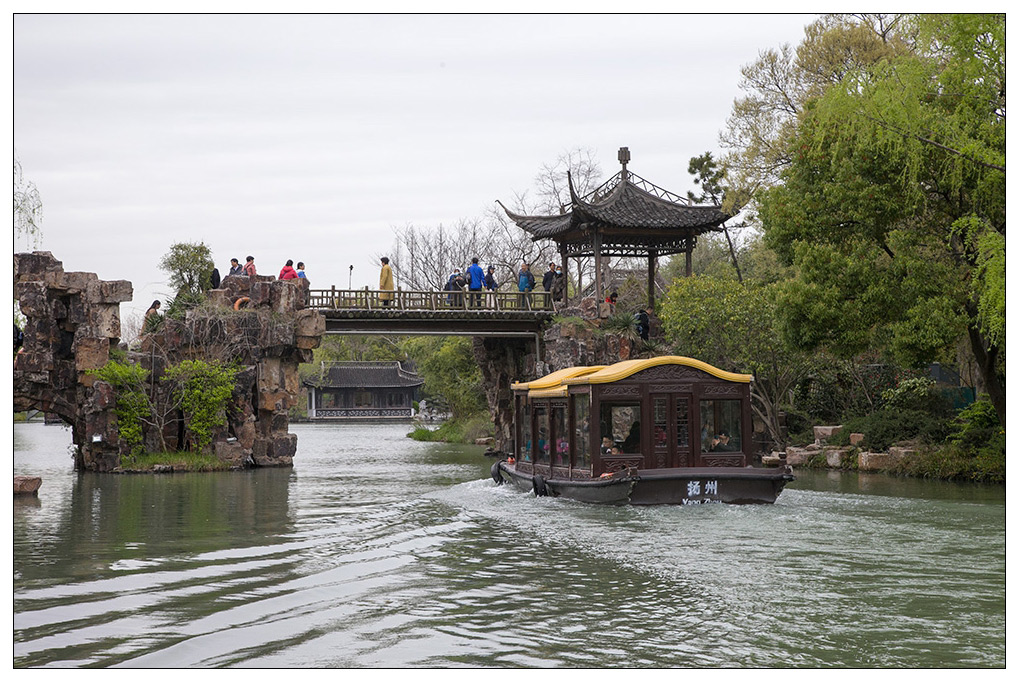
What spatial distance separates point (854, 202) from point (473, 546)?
9.84 m

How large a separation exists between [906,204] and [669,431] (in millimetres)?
6382

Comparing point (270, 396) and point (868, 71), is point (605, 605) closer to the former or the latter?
point (868, 71)

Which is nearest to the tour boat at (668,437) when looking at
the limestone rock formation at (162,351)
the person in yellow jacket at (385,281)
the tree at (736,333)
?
the tree at (736,333)

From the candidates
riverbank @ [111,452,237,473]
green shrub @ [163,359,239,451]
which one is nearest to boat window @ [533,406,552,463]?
green shrub @ [163,359,239,451]

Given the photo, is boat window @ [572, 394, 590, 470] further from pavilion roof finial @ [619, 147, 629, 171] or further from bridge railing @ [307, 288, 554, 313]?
pavilion roof finial @ [619, 147, 629, 171]

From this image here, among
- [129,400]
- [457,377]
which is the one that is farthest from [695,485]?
[457,377]

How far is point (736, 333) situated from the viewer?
82.5 feet

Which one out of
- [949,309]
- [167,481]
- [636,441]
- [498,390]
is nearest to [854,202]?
[949,309]

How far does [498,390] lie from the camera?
33469 millimetres

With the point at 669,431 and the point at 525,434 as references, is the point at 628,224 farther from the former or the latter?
the point at 669,431

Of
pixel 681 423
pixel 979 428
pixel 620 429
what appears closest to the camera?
pixel 681 423

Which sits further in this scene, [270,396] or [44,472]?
[270,396]

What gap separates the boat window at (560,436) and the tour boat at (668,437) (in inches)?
36.9

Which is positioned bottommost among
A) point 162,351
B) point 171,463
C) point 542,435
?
point 171,463
